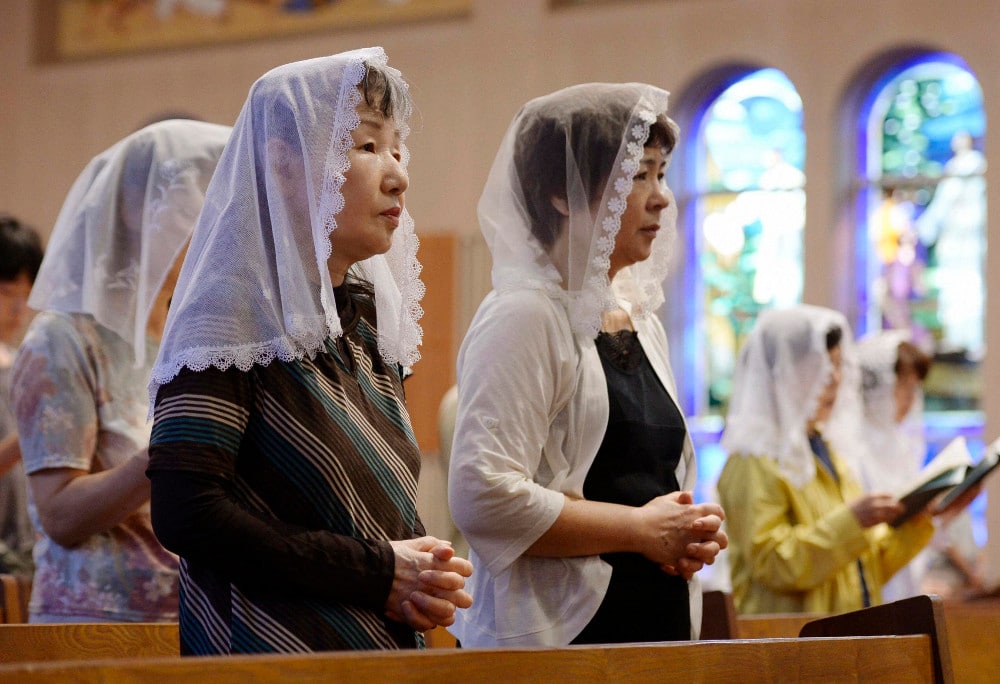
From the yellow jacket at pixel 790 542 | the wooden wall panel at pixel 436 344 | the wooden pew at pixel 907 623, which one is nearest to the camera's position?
the wooden pew at pixel 907 623

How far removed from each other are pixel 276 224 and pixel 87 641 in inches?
40.5

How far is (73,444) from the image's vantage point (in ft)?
9.92

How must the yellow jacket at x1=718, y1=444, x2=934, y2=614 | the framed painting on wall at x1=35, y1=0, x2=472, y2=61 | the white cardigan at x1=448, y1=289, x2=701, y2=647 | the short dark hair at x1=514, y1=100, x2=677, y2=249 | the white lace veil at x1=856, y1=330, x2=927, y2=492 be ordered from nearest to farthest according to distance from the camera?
the white cardigan at x1=448, y1=289, x2=701, y2=647 → the short dark hair at x1=514, y1=100, x2=677, y2=249 → the yellow jacket at x1=718, y1=444, x2=934, y2=614 → the white lace veil at x1=856, y1=330, x2=927, y2=492 → the framed painting on wall at x1=35, y1=0, x2=472, y2=61

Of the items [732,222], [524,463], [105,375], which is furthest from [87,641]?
[732,222]

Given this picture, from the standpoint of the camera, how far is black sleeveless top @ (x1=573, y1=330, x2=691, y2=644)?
280cm

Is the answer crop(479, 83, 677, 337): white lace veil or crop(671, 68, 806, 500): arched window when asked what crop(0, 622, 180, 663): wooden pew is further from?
crop(671, 68, 806, 500): arched window

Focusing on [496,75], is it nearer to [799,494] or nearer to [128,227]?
[799,494]

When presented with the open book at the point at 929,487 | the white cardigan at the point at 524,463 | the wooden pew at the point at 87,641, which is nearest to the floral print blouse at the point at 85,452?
the wooden pew at the point at 87,641

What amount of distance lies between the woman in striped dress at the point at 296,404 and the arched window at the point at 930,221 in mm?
8045

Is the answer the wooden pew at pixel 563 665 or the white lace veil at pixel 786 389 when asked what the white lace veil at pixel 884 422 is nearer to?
the white lace veil at pixel 786 389

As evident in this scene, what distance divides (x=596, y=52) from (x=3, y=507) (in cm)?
680

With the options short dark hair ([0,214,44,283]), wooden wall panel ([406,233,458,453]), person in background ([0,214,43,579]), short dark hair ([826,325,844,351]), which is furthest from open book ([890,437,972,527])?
wooden wall panel ([406,233,458,453])

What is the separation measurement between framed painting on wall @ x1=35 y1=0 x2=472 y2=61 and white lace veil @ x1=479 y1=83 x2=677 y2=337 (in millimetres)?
8245

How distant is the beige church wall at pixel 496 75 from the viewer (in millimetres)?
9859
